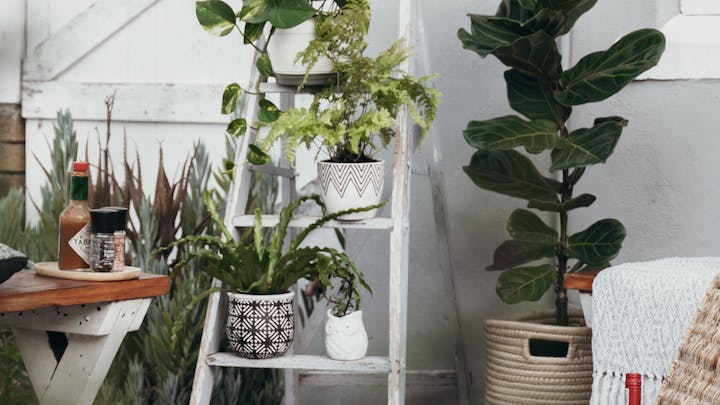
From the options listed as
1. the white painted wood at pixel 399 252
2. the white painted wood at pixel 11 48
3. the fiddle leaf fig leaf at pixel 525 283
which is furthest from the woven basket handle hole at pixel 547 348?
the white painted wood at pixel 11 48

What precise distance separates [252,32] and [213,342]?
763mm

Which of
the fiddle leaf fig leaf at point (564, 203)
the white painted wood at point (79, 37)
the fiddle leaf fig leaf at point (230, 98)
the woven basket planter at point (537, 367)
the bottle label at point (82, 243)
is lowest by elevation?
the woven basket planter at point (537, 367)

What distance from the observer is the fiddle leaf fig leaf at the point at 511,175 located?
8.77ft

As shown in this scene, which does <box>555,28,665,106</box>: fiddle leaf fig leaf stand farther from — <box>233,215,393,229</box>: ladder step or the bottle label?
the bottle label

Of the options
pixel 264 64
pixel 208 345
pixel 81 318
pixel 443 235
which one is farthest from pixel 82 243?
pixel 443 235

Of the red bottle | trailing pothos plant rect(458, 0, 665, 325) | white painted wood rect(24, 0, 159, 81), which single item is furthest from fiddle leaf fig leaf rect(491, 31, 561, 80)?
the red bottle

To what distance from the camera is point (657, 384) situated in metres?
2.00

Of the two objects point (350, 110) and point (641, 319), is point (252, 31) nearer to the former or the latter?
point (350, 110)

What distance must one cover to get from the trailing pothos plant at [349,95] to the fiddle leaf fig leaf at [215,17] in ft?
0.68

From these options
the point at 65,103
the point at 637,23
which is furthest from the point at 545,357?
the point at 65,103

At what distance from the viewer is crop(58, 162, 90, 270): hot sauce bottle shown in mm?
2154

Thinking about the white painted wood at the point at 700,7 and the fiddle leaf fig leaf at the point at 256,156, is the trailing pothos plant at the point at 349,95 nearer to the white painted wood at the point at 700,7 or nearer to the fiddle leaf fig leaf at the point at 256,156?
the fiddle leaf fig leaf at the point at 256,156

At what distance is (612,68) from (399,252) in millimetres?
755

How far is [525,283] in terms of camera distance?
8.66ft
